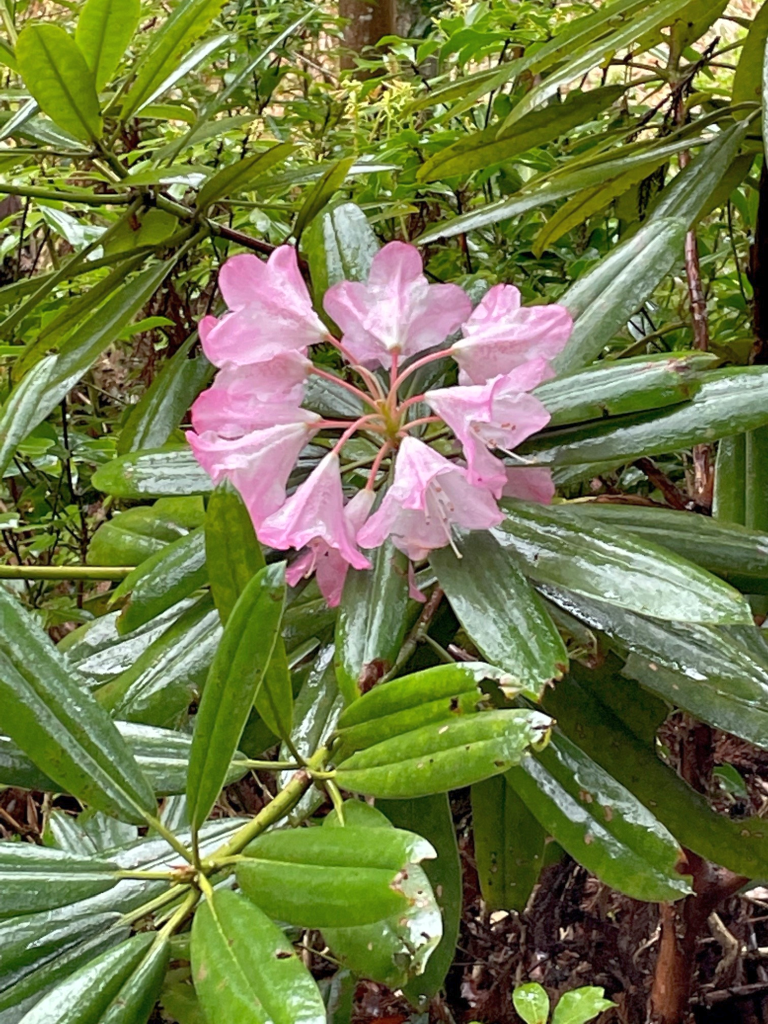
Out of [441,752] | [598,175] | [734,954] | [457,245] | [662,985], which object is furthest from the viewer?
[457,245]

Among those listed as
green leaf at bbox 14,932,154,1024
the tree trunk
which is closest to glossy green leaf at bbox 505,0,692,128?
green leaf at bbox 14,932,154,1024

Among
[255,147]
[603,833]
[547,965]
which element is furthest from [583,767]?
[255,147]

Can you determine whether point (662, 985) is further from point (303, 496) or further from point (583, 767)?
point (303, 496)

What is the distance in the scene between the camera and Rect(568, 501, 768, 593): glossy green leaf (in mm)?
495

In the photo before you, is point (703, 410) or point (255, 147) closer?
point (703, 410)

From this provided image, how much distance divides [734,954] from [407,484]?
1019 millimetres

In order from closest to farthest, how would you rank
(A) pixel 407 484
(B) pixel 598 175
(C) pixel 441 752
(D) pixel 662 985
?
(C) pixel 441 752
(A) pixel 407 484
(B) pixel 598 175
(D) pixel 662 985

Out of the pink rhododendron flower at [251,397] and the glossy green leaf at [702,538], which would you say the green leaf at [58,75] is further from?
the glossy green leaf at [702,538]

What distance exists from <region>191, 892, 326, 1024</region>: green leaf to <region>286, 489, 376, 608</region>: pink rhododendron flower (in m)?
0.20

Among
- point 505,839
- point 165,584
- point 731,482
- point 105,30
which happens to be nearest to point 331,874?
point 165,584

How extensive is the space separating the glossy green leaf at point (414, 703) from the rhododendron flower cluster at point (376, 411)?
0.11 metres

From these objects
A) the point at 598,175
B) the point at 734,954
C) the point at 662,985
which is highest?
the point at 598,175

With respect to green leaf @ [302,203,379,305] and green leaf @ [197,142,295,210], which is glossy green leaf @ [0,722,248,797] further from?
green leaf @ [197,142,295,210]

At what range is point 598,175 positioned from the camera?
71 cm
